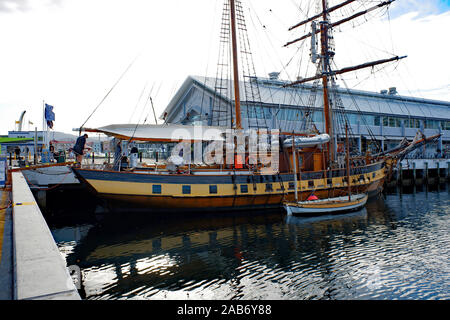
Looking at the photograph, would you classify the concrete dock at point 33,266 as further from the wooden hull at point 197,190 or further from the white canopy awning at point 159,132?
the white canopy awning at point 159,132

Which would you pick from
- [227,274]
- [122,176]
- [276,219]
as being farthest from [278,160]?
[227,274]

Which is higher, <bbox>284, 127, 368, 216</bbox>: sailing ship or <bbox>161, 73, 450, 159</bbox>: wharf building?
<bbox>161, 73, 450, 159</bbox>: wharf building

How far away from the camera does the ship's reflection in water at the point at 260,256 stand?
800 cm

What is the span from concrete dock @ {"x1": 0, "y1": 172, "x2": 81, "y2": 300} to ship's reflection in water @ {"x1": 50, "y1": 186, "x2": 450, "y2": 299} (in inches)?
116

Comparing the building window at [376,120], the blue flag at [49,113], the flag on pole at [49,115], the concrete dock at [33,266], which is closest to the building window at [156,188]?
the concrete dock at [33,266]

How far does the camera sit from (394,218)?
672 inches

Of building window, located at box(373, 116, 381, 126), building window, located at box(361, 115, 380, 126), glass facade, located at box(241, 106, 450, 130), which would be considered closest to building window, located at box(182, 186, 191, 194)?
glass facade, located at box(241, 106, 450, 130)

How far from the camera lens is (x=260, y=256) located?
1068cm

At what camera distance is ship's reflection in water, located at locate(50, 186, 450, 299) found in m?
8.00

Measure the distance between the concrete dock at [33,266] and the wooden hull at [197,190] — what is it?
966 cm

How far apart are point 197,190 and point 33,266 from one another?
44.6 feet

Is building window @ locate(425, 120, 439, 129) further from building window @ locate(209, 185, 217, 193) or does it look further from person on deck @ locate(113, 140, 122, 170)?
person on deck @ locate(113, 140, 122, 170)
